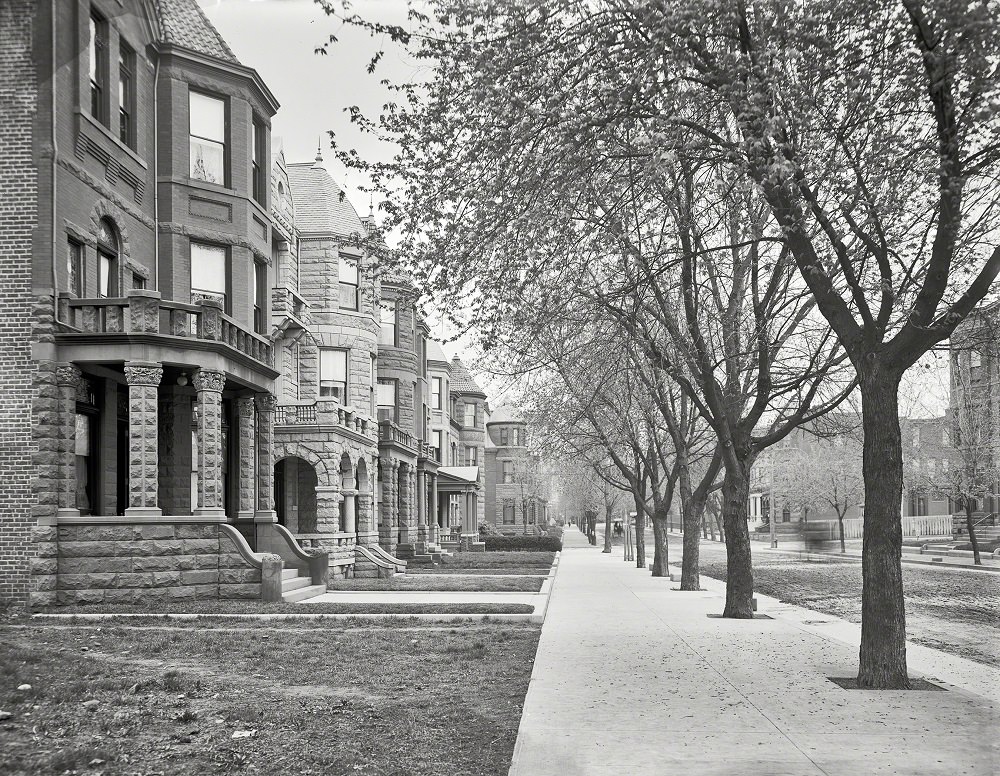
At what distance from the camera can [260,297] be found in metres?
25.7

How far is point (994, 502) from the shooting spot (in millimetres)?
56375

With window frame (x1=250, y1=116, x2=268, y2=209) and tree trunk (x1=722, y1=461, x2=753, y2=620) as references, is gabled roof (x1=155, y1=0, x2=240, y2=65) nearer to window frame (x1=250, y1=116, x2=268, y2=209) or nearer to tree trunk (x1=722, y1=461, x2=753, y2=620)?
window frame (x1=250, y1=116, x2=268, y2=209)

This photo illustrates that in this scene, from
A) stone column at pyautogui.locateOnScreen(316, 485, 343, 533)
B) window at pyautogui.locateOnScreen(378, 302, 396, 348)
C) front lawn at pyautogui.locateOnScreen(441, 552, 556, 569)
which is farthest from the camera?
window at pyautogui.locateOnScreen(378, 302, 396, 348)

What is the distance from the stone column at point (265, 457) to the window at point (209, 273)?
248 cm

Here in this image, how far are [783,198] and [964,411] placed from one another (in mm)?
33516

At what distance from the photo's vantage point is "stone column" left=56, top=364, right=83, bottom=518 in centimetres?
1823

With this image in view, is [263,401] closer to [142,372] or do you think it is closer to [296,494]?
[142,372]

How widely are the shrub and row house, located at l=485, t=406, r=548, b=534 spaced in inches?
974

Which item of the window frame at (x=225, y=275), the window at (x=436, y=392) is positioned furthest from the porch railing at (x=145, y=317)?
the window at (x=436, y=392)

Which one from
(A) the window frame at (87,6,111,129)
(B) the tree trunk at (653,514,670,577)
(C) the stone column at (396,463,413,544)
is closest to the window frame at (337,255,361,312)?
(C) the stone column at (396,463,413,544)

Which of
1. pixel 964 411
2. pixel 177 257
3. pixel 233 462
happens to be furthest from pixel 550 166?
pixel 964 411

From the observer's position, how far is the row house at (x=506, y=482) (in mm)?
85188

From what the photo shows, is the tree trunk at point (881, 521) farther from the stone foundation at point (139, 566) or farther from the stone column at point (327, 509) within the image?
the stone column at point (327, 509)

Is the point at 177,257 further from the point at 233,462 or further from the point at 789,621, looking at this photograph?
the point at 789,621
